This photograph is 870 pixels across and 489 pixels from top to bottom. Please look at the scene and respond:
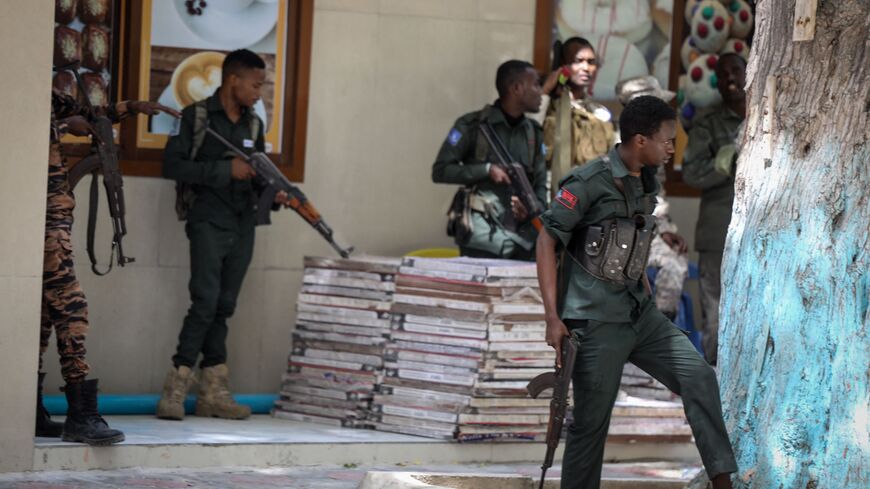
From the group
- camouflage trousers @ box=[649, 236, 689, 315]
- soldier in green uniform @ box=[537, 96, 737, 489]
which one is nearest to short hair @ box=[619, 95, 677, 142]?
soldier in green uniform @ box=[537, 96, 737, 489]

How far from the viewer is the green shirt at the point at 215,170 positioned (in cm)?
895

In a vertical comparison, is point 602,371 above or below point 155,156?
below

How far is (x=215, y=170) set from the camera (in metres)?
8.94

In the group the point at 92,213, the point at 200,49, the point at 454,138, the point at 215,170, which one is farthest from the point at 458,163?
the point at 92,213

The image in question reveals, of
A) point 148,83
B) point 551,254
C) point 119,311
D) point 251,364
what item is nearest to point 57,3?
point 148,83

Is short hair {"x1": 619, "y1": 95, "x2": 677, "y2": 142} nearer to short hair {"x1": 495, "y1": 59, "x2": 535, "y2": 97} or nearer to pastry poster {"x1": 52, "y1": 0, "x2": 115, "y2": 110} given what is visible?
short hair {"x1": 495, "y1": 59, "x2": 535, "y2": 97}

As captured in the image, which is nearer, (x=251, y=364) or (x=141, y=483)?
(x=141, y=483)

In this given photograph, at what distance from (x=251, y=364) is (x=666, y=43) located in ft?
12.5

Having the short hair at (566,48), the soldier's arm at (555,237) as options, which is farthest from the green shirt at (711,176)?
the soldier's arm at (555,237)

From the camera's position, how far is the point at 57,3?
9305mm

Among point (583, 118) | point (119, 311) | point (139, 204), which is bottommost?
point (119, 311)

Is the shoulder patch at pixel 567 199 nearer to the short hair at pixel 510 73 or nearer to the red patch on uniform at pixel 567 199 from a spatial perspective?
the red patch on uniform at pixel 567 199

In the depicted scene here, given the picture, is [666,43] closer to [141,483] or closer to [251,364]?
[251,364]

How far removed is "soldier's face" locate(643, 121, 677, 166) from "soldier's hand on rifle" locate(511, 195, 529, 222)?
2743 mm
